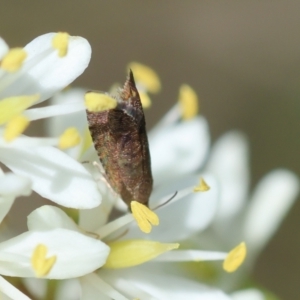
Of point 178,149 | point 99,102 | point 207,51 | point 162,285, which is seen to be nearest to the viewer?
point 99,102

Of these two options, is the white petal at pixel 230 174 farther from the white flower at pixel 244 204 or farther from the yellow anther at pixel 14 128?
the yellow anther at pixel 14 128

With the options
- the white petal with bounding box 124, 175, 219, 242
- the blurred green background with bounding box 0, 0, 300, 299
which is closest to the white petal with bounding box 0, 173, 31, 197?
the white petal with bounding box 124, 175, 219, 242

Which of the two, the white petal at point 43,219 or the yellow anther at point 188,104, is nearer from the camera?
the white petal at point 43,219

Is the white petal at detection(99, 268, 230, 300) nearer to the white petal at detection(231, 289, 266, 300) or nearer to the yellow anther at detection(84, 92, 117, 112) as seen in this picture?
the white petal at detection(231, 289, 266, 300)

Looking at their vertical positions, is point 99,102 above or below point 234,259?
above

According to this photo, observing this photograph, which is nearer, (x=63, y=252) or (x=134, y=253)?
(x=63, y=252)

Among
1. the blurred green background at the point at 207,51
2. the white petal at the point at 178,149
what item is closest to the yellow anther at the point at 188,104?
the white petal at the point at 178,149

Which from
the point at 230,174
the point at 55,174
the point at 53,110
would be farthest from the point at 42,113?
the point at 230,174

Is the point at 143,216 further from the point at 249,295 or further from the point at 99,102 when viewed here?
the point at 249,295
